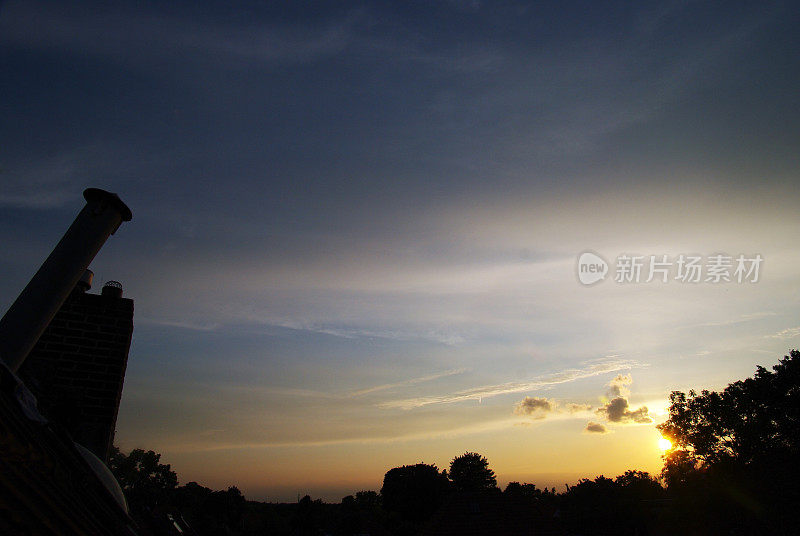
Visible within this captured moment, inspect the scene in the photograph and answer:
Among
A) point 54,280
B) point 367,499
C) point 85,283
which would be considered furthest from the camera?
point 367,499

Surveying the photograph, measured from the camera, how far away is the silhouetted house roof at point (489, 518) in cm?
2694

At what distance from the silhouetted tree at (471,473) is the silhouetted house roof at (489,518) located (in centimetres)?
6790

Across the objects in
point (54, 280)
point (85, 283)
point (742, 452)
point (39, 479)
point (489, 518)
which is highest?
point (742, 452)

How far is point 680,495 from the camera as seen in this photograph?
1676 inches

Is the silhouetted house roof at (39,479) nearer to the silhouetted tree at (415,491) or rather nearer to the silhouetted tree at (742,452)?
the silhouetted tree at (742,452)

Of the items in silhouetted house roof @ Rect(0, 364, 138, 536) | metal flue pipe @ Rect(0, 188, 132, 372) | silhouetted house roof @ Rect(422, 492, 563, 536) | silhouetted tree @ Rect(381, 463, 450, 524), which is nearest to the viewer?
silhouetted house roof @ Rect(0, 364, 138, 536)

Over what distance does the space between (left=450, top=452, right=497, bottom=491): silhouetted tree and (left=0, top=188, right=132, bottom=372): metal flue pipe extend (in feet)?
325

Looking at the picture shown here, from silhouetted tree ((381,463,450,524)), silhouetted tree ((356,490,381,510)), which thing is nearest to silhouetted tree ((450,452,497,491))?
silhouetted tree ((381,463,450,524))

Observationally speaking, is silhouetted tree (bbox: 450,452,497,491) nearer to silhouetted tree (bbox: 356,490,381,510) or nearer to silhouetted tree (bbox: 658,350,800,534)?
silhouetted tree (bbox: 356,490,381,510)

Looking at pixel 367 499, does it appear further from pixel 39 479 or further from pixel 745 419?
pixel 39 479

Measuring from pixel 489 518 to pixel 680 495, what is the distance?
2773 cm

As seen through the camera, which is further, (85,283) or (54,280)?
(85,283)

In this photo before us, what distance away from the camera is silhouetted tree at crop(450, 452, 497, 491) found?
299 feet

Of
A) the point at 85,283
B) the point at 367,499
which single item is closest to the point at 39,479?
→ the point at 85,283
